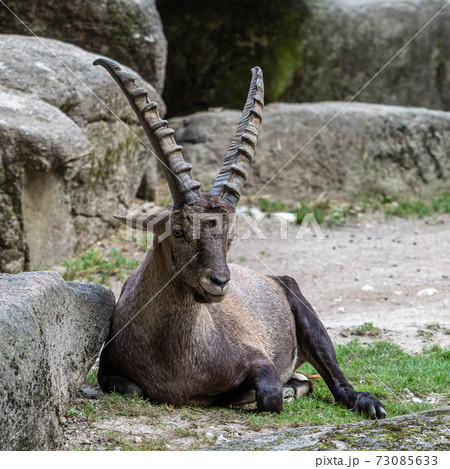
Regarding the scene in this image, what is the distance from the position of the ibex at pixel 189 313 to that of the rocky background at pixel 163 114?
31 centimetres

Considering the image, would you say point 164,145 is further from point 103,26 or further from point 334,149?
point 334,149

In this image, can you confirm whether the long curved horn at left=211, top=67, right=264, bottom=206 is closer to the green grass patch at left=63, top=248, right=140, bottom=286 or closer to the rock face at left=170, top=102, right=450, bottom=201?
the green grass patch at left=63, top=248, right=140, bottom=286

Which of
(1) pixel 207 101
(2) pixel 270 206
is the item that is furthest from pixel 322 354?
(1) pixel 207 101

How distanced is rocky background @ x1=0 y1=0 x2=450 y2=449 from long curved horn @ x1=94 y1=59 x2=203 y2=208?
Answer: 102cm

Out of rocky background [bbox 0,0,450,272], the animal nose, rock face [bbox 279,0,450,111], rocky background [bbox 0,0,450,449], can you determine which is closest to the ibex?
the animal nose

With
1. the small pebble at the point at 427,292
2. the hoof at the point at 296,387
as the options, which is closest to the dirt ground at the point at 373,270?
the small pebble at the point at 427,292

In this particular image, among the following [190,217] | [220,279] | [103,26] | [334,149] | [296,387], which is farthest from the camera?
[334,149]

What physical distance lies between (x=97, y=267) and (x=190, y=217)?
4667mm

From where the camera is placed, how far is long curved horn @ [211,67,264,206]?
17.7 ft

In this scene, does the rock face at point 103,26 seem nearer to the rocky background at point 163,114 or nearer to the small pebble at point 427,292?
the rocky background at point 163,114

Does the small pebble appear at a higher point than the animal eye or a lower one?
lower

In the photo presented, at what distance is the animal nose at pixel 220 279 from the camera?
4.86 meters

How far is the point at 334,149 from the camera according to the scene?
13789mm

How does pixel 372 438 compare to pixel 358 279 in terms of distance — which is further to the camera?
pixel 358 279
